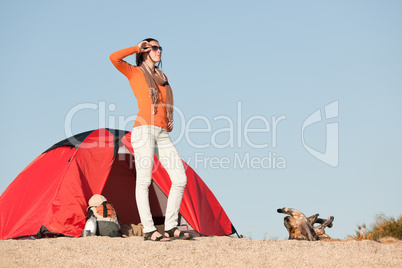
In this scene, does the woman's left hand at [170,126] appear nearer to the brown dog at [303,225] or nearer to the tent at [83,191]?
the tent at [83,191]

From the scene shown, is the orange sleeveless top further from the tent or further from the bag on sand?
the tent

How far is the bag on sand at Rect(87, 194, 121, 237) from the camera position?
673cm

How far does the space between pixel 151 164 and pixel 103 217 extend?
187cm

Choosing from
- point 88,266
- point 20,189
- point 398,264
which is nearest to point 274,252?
point 398,264

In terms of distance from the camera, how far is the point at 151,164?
538 cm

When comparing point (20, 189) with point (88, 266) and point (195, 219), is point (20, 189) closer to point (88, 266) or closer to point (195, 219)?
point (195, 219)

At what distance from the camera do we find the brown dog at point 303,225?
7527 mm

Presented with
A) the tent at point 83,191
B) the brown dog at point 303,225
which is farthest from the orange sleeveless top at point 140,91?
the brown dog at point 303,225

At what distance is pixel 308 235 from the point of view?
747 centimetres

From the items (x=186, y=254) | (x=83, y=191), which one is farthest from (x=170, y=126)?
(x=83, y=191)

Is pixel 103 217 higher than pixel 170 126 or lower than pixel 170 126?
lower

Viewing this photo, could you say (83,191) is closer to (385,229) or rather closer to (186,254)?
(186,254)

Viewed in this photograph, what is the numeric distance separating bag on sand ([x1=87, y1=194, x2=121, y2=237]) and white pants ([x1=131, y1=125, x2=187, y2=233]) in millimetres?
1507

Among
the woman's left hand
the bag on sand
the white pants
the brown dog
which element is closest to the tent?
the bag on sand
